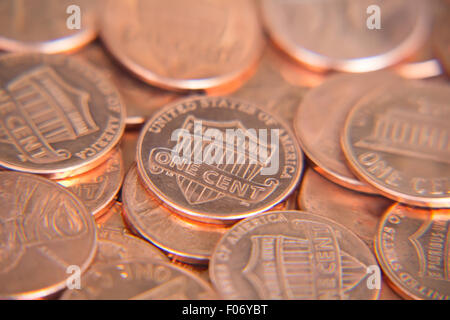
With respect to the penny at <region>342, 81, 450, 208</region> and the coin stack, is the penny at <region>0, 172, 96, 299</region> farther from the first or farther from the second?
the penny at <region>342, 81, 450, 208</region>

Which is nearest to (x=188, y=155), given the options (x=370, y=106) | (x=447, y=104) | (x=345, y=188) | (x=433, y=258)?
(x=345, y=188)

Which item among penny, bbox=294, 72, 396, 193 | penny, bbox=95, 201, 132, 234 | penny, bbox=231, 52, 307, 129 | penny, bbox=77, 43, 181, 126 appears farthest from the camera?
penny, bbox=231, 52, 307, 129

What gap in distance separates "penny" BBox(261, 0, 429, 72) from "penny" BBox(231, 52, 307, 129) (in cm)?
13

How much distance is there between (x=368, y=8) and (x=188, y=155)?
1278 millimetres

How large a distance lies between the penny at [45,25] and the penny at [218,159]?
650 mm

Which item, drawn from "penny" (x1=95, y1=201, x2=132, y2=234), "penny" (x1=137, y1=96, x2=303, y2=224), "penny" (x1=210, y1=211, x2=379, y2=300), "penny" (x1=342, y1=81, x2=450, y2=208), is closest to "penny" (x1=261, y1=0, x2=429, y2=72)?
"penny" (x1=342, y1=81, x2=450, y2=208)

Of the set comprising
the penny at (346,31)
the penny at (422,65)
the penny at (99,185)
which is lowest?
the penny at (99,185)

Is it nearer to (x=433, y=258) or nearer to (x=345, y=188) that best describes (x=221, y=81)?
(x=345, y=188)

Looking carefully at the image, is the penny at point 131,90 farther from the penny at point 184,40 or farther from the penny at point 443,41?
the penny at point 443,41

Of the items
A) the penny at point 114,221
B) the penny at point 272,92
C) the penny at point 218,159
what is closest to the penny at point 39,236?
the penny at point 114,221

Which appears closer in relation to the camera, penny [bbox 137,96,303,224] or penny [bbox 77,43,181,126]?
penny [bbox 137,96,303,224]

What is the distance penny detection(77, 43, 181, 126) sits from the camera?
2.00 m

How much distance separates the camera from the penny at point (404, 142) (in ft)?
5.71

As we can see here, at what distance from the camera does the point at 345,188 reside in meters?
1.87
